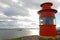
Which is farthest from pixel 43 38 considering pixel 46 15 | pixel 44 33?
pixel 46 15

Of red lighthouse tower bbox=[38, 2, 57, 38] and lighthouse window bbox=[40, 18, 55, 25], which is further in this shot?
lighthouse window bbox=[40, 18, 55, 25]

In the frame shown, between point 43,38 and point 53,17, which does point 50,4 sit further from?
point 43,38

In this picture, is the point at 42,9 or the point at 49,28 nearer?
the point at 49,28

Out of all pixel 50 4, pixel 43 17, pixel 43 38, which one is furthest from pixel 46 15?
pixel 43 38

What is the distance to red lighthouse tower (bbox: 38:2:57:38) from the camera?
9.34m

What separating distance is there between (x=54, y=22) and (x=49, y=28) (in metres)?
0.69

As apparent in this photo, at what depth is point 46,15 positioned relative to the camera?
31.1 ft

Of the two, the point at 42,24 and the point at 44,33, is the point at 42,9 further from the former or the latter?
the point at 44,33

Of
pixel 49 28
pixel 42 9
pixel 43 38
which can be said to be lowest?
pixel 43 38

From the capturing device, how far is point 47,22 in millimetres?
9438

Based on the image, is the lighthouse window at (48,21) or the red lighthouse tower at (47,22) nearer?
the red lighthouse tower at (47,22)

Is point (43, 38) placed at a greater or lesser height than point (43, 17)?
lesser

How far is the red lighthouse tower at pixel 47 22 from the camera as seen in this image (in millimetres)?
9344

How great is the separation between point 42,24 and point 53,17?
1012mm
